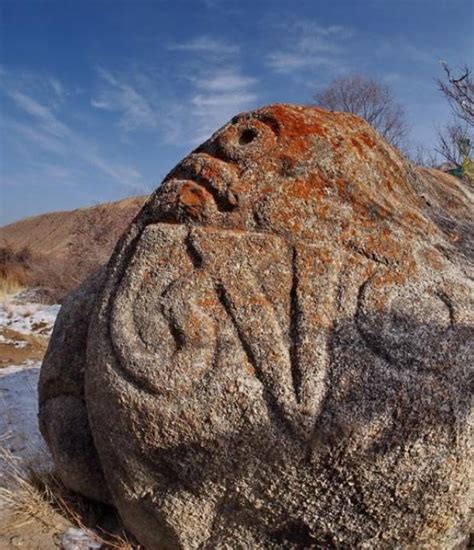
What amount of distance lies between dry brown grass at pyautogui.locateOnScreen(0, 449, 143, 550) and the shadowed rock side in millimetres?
301

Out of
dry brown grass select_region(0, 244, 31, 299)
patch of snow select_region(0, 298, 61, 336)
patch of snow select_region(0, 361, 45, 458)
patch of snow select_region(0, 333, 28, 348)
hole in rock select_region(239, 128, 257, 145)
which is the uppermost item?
dry brown grass select_region(0, 244, 31, 299)

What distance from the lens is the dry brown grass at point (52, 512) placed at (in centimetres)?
259

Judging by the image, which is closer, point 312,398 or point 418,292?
point 312,398

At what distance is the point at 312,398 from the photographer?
6.36ft

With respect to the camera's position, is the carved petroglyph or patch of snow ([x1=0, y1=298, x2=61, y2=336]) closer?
the carved petroglyph

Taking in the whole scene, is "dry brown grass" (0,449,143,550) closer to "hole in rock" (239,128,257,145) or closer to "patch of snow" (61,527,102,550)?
"patch of snow" (61,527,102,550)

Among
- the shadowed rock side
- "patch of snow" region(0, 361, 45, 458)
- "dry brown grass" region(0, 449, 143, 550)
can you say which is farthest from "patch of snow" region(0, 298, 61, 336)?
the shadowed rock side

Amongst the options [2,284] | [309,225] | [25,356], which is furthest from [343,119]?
[2,284]

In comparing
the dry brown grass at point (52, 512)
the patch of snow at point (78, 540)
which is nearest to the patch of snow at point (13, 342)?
the dry brown grass at point (52, 512)

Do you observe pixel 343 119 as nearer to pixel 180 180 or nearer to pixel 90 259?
pixel 180 180

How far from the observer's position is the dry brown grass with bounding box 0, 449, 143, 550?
2.59m

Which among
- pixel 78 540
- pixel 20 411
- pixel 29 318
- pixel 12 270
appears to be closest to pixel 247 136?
pixel 78 540

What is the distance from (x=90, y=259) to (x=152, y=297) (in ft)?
A: 37.5

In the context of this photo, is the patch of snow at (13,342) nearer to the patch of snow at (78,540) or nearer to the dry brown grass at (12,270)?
the patch of snow at (78,540)
